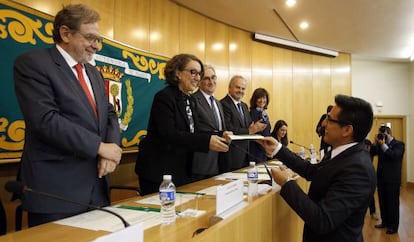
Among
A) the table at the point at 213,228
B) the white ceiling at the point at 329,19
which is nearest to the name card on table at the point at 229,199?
the table at the point at 213,228

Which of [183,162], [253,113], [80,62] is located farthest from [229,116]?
[80,62]

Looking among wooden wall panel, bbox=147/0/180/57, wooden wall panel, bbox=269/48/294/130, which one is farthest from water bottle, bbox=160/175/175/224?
wooden wall panel, bbox=269/48/294/130

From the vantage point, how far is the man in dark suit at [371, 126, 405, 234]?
4.02m

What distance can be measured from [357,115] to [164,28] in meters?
3.14

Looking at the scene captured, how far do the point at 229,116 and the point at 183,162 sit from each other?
1.09 m

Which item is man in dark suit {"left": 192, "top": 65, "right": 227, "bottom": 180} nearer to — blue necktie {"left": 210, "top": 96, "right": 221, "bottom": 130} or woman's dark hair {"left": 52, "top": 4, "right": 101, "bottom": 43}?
blue necktie {"left": 210, "top": 96, "right": 221, "bottom": 130}

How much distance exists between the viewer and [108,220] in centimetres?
119

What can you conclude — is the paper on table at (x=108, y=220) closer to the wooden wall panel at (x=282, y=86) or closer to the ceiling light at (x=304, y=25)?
the ceiling light at (x=304, y=25)

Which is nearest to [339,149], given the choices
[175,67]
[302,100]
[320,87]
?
[175,67]

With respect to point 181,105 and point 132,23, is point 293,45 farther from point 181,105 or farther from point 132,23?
point 181,105

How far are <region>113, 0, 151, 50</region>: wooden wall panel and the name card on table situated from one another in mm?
2508

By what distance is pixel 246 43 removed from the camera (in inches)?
228

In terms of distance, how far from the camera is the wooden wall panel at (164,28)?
3953 millimetres

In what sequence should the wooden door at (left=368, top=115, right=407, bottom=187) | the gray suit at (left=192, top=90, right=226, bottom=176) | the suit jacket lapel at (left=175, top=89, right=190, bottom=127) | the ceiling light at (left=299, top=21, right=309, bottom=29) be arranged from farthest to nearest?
the wooden door at (left=368, top=115, right=407, bottom=187) → the ceiling light at (left=299, top=21, right=309, bottom=29) → the gray suit at (left=192, top=90, right=226, bottom=176) → the suit jacket lapel at (left=175, top=89, right=190, bottom=127)
